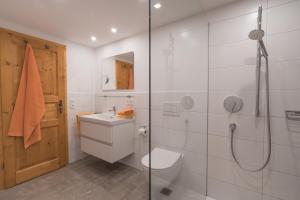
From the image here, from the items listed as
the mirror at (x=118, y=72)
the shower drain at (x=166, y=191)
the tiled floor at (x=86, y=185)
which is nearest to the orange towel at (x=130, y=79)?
the mirror at (x=118, y=72)

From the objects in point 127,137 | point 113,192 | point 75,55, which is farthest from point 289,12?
point 75,55

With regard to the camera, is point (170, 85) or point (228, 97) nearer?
point (170, 85)

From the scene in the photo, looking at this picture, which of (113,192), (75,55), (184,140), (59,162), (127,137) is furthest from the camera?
(75,55)

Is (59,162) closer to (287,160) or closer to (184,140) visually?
(184,140)

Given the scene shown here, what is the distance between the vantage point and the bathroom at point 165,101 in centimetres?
126

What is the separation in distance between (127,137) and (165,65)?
136 centimetres

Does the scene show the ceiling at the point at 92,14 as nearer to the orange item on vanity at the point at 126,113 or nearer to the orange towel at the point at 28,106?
the orange towel at the point at 28,106

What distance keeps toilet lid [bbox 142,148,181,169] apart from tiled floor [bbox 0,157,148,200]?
27.6 inches

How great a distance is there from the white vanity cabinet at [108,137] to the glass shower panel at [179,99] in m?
0.90

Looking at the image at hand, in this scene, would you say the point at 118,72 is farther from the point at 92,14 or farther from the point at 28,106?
the point at 28,106

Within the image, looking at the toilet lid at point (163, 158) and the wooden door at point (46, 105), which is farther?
the wooden door at point (46, 105)

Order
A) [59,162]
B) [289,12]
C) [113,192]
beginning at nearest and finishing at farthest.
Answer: [289,12]
[113,192]
[59,162]

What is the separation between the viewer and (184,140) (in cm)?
140

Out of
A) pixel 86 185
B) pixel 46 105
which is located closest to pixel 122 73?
pixel 46 105
